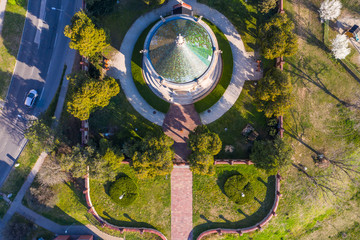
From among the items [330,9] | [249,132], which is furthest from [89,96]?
[330,9]

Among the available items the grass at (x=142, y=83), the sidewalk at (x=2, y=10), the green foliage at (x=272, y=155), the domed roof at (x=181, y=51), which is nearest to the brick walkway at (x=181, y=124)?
the grass at (x=142, y=83)

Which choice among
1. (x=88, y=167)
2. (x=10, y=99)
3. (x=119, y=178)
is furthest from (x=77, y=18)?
(x=119, y=178)

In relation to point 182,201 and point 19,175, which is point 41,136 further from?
point 182,201

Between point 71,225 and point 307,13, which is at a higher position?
point 307,13

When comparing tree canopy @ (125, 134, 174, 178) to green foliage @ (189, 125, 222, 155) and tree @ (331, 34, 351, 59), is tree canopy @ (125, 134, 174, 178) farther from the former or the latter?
tree @ (331, 34, 351, 59)

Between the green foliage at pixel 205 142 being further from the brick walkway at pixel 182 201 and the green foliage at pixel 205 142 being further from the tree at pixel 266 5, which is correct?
the tree at pixel 266 5

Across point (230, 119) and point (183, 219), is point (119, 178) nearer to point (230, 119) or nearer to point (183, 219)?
point (183, 219)
